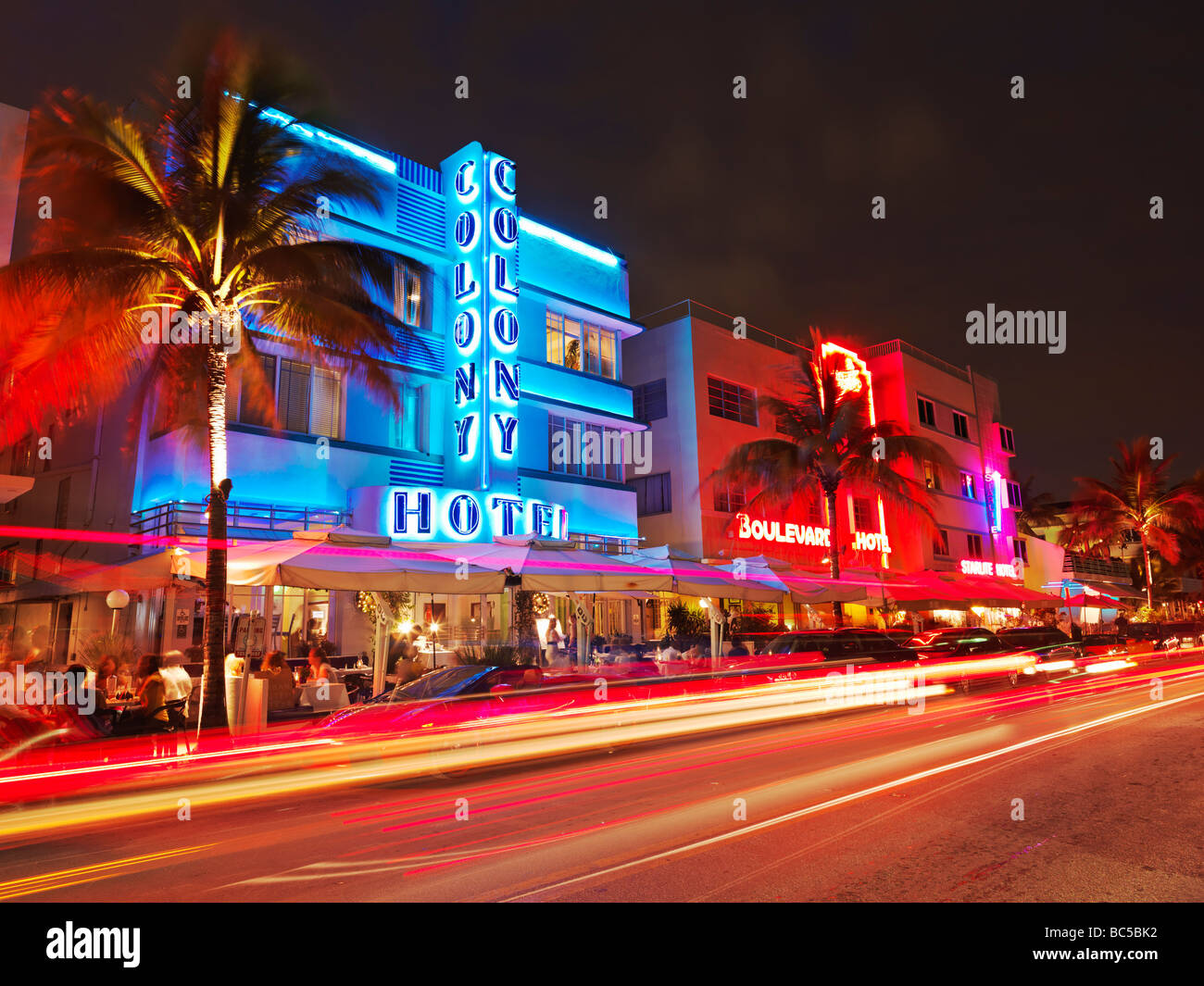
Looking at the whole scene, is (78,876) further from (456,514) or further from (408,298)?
(408,298)

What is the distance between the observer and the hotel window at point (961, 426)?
1748 inches

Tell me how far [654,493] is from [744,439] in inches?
170

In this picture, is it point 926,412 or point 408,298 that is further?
point 926,412

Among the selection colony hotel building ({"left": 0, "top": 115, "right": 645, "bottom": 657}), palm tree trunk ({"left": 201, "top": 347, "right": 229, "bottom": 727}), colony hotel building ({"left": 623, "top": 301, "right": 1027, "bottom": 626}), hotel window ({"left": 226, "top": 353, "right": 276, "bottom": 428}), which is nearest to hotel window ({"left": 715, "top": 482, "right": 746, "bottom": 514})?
colony hotel building ({"left": 623, "top": 301, "right": 1027, "bottom": 626})

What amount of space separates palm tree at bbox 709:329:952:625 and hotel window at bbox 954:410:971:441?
50.5 ft

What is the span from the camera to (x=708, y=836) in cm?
654

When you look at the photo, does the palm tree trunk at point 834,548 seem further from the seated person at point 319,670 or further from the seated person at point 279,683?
the seated person at point 279,683

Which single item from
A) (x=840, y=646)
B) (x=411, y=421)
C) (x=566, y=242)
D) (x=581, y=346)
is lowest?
(x=840, y=646)

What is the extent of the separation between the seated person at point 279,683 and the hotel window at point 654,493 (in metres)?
17.5

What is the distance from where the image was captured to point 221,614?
1312 centimetres

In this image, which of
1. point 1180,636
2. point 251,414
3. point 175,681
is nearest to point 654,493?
point 251,414

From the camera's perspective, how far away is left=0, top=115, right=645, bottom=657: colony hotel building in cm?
1839
